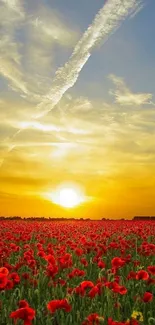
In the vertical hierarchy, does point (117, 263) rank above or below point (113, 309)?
above

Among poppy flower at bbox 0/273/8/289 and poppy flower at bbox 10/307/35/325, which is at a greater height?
poppy flower at bbox 0/273/8/289

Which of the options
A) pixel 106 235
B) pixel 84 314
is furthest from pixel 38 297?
pixel 106 235

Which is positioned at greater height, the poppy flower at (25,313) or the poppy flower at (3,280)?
the poppy flower at (3,280)

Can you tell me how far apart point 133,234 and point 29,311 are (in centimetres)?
1434

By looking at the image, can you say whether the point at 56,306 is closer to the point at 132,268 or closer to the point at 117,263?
the point at 117,263

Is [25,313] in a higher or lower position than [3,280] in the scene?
lower

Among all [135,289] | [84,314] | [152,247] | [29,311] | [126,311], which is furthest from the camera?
[152,247]

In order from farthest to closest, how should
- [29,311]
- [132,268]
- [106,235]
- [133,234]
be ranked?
[133,234] < [106,235] < [132,268] < [29,311]

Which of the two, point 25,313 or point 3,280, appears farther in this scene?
point 3,280

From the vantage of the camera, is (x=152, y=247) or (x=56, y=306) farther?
(x=152, y=247)

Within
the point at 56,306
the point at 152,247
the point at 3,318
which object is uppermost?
the point at 152,247

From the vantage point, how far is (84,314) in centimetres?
543

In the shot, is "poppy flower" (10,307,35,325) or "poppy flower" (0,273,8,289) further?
"poppy flower" (0,273,8,289)

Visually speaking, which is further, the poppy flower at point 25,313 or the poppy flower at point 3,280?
the poppy flower at point 3,280
